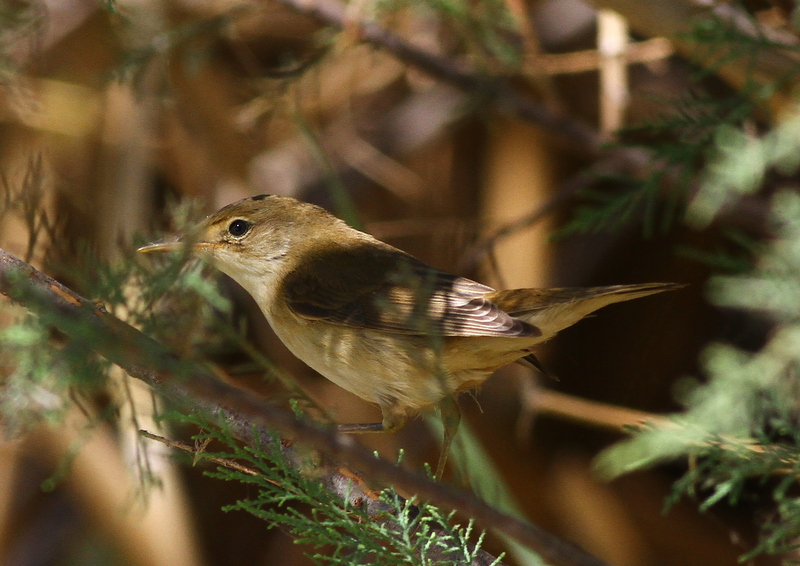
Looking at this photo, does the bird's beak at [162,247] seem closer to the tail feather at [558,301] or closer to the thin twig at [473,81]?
the tail feather at [558,301]

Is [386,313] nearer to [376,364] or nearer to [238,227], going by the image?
[376,364]

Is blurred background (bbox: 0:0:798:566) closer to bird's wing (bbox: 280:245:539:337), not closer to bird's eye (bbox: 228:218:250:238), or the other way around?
bird's eye (bbox: 228:218:250:238)

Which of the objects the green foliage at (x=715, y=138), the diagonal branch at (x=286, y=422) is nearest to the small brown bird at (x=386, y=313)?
the green foliage at (x=715, y=138)

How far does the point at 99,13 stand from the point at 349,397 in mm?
2339

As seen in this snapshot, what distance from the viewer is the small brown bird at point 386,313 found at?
2.06 m

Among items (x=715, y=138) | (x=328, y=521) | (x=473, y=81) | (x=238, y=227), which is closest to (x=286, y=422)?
(x=328, y=521)

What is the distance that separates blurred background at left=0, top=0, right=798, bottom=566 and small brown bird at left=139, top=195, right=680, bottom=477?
798 millimetres

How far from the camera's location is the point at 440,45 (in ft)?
13.8

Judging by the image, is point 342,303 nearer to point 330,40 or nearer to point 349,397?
point 330,40

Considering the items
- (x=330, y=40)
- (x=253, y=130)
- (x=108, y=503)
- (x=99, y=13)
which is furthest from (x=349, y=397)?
(x=99, y=13)

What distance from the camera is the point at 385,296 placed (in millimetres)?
2312

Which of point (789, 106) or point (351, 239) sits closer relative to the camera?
point (351, 239)

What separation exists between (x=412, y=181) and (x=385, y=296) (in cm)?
234

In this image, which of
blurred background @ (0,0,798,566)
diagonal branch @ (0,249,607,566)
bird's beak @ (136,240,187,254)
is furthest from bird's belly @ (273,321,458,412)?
blurred background @ (0,0,798,566)
